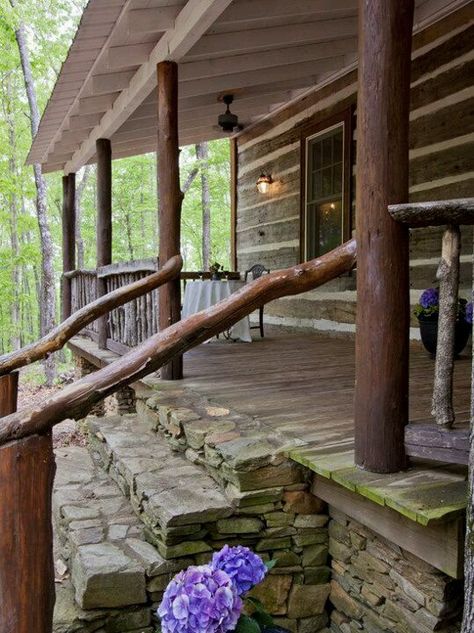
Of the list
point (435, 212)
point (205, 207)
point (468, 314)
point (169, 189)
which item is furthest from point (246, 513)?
point (205, 207)

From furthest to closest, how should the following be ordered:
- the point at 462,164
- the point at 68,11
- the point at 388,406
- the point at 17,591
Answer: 1. the point at 68,11
2. the point at 462,164
3. the point at 388,406
4. the point at 17,591

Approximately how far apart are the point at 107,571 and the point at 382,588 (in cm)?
119

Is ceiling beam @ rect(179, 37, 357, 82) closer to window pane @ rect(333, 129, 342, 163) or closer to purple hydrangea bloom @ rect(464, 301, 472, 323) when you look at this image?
Result: window pane @ rect(333, 129, 342, 163)

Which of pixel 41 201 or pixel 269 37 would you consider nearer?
pixel 269 37

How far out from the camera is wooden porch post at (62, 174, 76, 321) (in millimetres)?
8477

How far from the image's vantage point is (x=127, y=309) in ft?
17.2

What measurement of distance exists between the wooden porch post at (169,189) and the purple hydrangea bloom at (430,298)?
2.31 metres

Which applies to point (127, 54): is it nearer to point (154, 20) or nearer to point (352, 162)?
point (154, 20)

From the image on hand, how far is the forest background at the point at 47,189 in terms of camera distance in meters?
12.8

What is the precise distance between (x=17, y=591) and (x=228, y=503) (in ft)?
3.22

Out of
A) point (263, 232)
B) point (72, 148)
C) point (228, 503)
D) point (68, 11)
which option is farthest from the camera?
point (68, 11)

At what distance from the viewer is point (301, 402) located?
11.5 ft

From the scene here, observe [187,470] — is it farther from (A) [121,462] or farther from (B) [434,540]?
(B) [434,540]

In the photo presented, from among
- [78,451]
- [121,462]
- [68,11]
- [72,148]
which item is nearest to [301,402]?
[121,462]
